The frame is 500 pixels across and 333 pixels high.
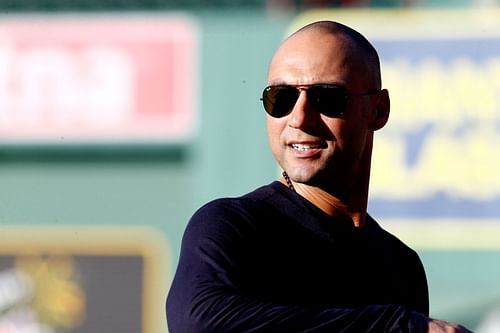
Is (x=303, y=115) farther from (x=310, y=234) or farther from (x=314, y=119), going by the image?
(x=310, y=234)

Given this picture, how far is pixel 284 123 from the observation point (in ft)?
7.87

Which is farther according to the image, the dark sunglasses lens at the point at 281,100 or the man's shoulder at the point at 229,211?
the dark sunglasses lens at the point at 281,100

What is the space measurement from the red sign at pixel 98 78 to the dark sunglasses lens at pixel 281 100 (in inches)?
231

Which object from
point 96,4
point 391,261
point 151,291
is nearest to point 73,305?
point 151,291

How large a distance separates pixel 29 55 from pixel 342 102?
6.32 metres

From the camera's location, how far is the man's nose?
2371 mm

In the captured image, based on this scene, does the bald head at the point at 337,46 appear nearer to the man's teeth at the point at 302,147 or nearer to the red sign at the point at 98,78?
the man's teeth at the point at 302,147

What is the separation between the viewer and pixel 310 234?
235 centimetres

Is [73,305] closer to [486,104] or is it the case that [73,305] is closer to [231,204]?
[486,104]

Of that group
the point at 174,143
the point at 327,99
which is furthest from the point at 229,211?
the point at 174,143

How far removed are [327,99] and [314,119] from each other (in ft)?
0.18

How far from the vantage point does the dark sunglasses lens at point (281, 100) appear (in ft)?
7.86

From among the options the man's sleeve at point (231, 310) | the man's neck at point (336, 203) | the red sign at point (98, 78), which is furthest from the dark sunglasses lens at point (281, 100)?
the red sign at point (98, 78)

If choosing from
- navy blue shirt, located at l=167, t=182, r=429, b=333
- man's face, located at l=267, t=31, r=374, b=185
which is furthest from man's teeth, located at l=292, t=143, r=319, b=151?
navy blue shirt, located at l=167, t=182, r=429, b=333
